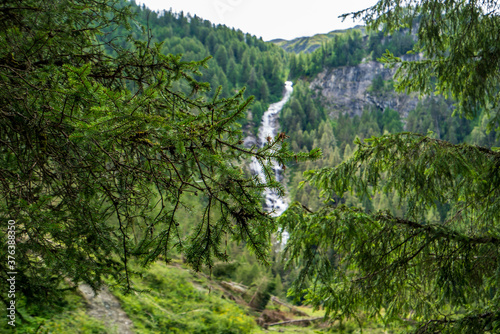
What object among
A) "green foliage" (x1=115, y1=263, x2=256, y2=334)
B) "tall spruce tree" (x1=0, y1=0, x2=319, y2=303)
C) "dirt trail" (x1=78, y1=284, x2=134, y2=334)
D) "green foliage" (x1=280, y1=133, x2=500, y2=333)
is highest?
"tall spruce tree" (x1=0, y1=0, x2=319, y2=303)

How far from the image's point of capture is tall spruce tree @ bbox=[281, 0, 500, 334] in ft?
11.1

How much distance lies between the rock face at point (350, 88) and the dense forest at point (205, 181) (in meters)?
119

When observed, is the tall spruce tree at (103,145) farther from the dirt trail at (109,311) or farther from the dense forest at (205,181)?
the dirt trail at (109,311)

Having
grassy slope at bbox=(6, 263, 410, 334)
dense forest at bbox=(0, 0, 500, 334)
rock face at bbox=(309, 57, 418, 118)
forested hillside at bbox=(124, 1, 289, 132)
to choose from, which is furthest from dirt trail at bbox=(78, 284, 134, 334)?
rock face at bbox=(309, 57, 418, 118)

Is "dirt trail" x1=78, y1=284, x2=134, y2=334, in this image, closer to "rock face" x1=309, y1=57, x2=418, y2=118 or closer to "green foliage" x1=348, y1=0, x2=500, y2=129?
"green foliage" x1=348, y1=0, x2=500, y2=129

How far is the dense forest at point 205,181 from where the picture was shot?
87.0 inches

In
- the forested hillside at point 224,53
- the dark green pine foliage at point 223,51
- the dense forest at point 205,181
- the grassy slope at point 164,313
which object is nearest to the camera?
the dense forest at point 205,181

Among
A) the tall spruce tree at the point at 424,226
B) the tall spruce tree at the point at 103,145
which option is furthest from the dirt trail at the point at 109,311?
the tall spruce tree at the point at 424,226

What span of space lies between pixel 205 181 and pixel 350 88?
13064 centimetres

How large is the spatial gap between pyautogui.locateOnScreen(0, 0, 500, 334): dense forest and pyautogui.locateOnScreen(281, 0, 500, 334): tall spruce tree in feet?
0.07

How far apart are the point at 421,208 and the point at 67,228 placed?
4022 mm

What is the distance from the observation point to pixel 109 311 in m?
7.66

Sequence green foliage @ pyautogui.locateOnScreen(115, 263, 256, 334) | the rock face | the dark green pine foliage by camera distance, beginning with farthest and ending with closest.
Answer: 1. the rock face
2. the dark green pine foliage
3. green foliage @ pyautogui.locateOnScreen(115, 263, 256, 334)

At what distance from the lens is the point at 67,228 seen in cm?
319
